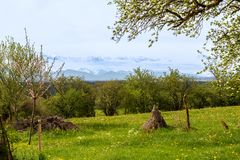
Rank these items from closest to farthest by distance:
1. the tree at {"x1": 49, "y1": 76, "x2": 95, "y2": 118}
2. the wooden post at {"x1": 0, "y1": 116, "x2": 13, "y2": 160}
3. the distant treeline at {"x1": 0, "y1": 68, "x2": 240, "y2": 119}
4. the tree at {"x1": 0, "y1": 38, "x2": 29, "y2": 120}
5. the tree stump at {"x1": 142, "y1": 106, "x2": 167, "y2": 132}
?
1. the wooden post at {"x1": 0, "y1": 116, "x2": 13, "y2": 160}
2. the tree stump at {"x1": 142, "y1": 106, "x2": 167, "y2": 132}
3. the tree at {"x1": 0, "y1": 38, "x2": 29, "y2": 120}
4. the tree at {"x1": 49, "y1": 76, "x2": 95, "y2": 118}
5. the distant treeline at {"x1": 0, "y1": 68, "x2": 240, "y2": 119}

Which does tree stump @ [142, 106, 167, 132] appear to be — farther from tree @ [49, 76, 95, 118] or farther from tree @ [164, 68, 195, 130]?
tree @ [164, 68, 195, 130]

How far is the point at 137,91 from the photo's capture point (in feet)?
330

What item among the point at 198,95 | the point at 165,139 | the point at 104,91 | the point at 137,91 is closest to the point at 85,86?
the point at 104,91

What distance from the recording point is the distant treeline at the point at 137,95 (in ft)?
328

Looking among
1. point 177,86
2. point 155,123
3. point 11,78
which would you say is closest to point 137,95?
point 177,86

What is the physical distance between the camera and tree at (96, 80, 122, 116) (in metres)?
105

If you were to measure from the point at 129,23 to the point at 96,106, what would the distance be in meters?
85.1

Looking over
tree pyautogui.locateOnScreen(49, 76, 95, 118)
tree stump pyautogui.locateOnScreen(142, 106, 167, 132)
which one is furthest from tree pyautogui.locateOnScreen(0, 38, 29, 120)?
tree pyautogui.locateOnScreen(49, 76, 95, 118)

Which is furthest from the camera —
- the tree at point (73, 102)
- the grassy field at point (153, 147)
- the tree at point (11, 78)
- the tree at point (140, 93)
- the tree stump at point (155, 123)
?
the tree at point (140, 93)

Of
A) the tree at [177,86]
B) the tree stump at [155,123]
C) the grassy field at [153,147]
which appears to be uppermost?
the tree at [177,86]

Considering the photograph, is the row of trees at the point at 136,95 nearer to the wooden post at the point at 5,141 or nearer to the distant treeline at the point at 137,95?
the distant treeline at the point at 137,95

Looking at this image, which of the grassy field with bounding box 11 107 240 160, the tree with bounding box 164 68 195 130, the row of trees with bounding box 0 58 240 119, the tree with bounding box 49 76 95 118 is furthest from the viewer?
the tree with bounding box 164 68 195 130

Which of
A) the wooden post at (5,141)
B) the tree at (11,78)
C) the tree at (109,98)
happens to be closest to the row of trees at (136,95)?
the tree at (109,98)

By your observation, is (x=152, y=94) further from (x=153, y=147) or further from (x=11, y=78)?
(x=153, y=147)
